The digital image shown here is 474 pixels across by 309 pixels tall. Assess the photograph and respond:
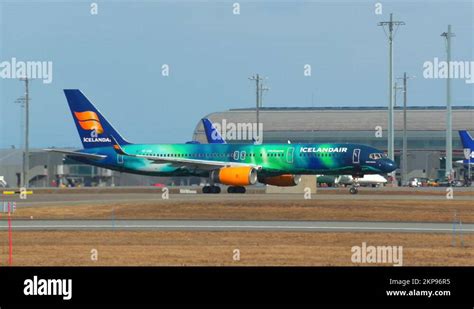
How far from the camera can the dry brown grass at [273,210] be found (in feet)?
152

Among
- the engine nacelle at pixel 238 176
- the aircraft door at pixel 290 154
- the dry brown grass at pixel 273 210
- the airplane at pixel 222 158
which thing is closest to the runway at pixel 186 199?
the dry brown grass at pixel 273 210

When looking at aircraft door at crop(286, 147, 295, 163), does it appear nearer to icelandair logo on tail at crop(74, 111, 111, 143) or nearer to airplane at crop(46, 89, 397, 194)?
airplane at crop(46, 89, 397, 194)

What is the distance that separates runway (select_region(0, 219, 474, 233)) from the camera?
37844 mm

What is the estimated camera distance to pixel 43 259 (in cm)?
2806

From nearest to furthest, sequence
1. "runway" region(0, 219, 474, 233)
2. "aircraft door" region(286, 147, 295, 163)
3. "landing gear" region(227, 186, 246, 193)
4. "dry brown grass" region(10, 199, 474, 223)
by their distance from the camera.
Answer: "runway" region(0, 219, 474, 233) → "dry brown grass" region(10, 199, 474, 223) → "aircraft door" region(286, 147, 295, 163) → "landing gear" region(227, 186, 246, 193)

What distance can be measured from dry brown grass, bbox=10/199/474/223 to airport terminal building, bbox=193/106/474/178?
280 feet

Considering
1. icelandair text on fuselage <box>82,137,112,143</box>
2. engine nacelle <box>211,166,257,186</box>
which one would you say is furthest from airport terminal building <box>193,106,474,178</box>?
engine nacelle <box>211,166,257,186</box>

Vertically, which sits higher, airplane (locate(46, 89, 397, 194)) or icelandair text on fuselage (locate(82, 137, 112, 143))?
icelandair text on fuselage (locate(82, 137, 112, 143))

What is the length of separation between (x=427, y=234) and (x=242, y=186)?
3834cm

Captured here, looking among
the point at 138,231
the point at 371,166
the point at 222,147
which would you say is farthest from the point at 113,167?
the point at 138,231

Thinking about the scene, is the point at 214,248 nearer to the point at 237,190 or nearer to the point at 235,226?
the point at 235,226

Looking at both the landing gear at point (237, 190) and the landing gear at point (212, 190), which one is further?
the landing gear at point (237, 190)
